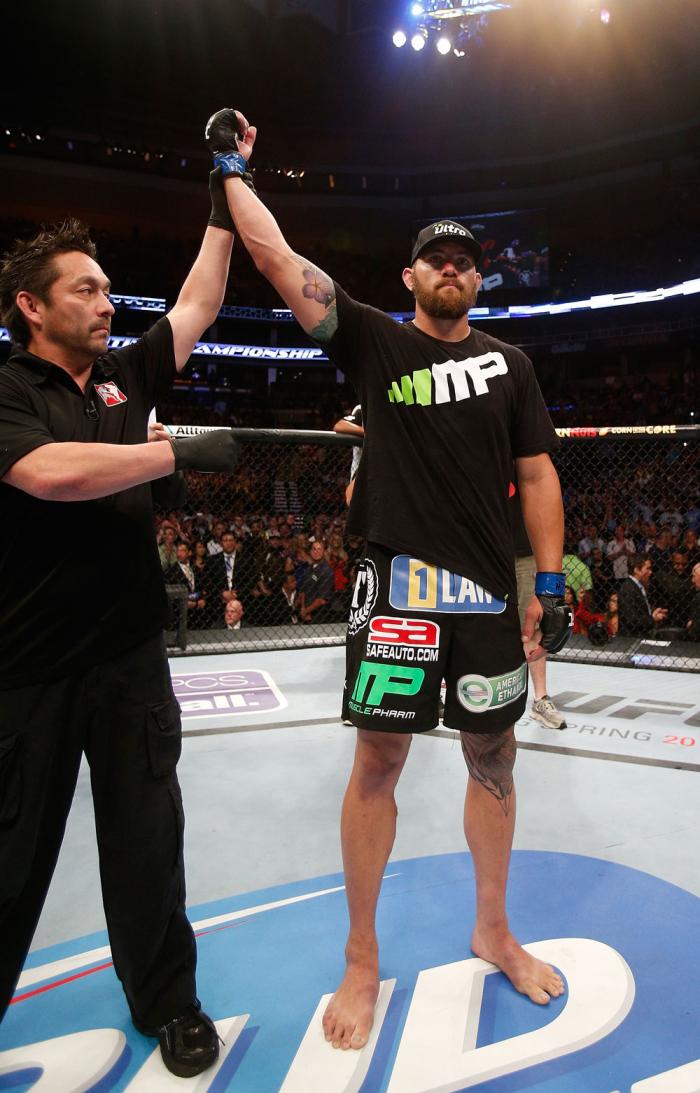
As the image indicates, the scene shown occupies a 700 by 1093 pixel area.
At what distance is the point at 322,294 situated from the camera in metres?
1.51

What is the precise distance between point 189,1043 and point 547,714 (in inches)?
88.5

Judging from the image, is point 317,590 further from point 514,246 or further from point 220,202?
point 514,246

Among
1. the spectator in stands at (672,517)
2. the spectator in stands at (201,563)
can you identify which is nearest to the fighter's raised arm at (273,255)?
the spectator in stands at (201,563)

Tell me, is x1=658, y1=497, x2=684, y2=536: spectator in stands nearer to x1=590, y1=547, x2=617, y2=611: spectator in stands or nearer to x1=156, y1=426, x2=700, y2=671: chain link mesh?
x1=156, y1=426, x2=700, y2=671: chain link mesh

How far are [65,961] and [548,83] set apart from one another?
18379 mm

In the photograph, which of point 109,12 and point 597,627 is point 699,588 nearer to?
point 597,627

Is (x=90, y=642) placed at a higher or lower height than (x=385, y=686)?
higher

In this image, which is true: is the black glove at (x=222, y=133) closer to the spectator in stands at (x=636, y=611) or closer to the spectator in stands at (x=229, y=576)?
the spectator in stands at (x=229, y=576)

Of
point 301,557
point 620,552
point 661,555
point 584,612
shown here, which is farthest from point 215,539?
point 661,555

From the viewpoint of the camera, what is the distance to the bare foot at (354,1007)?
1.39 meters

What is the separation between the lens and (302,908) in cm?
183

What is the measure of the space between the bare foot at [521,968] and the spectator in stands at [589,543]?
6336mm

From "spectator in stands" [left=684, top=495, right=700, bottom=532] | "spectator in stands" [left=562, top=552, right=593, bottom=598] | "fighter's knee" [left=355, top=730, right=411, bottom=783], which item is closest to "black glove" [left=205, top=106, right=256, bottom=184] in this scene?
"fighter's knee" [left=355, top=730, right=411, bottom=783]

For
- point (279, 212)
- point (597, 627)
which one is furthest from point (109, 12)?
point (597, 627)
